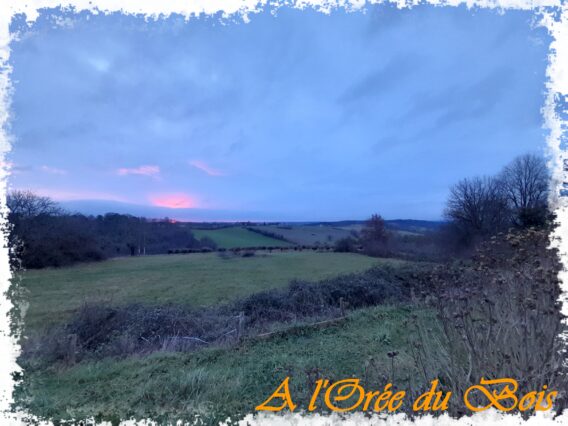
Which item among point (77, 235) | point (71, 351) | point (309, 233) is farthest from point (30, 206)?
point (309, 233)

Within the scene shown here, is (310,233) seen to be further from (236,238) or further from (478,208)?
(478,208)

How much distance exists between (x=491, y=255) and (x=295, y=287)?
10.1 m

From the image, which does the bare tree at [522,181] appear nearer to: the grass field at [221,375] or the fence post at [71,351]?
the grass field at [221,375]

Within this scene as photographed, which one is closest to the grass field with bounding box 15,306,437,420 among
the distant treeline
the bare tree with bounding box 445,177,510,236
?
the distant treeline

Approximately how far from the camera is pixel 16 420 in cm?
195

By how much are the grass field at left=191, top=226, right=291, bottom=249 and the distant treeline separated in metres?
2.28

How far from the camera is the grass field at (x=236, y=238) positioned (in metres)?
53.4

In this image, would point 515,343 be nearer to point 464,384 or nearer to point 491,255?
point 464,384

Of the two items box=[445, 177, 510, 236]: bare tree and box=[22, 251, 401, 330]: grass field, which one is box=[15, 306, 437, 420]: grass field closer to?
box=[22, 251, 401, 330]: grass field

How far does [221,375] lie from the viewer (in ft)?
14.4

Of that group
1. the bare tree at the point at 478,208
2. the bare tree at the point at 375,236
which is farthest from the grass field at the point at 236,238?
the bare tree at the point at 478,208

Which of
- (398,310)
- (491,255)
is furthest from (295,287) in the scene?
(491,255)

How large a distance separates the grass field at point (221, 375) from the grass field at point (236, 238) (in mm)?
45748

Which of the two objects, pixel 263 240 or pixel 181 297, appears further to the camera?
pixel 263 240
